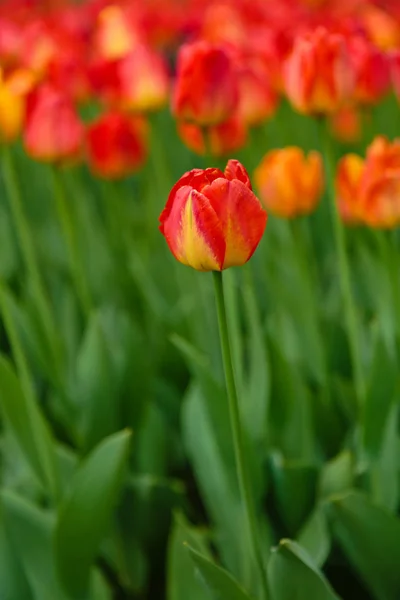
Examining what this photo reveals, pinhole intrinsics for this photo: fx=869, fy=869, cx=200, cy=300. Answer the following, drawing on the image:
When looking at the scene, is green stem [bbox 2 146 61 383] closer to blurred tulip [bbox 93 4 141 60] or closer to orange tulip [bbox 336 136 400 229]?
orange tulip [bbox 336 136 400 229]

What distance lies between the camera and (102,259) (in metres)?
1.40

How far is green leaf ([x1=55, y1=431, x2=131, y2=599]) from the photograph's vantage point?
82 centimetres

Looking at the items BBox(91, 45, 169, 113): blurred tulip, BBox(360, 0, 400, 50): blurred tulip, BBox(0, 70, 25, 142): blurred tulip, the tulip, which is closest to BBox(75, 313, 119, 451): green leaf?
BBox(0, 70, 25, 142): blurred tulip

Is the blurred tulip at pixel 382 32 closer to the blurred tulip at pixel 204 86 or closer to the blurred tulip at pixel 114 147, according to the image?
the blurred tulip at pixel 114 147

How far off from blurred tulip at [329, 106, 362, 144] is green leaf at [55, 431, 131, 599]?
3.20 ft

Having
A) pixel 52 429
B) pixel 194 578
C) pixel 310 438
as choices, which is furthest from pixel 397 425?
pixel 52 429

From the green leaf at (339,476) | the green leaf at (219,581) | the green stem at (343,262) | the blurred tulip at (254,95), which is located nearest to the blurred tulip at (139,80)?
the blurred tulip at (254,95)

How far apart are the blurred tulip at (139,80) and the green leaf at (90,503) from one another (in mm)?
547

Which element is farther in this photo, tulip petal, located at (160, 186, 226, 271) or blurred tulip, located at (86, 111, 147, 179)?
blurred tulip, located at (86, 111, 147, 179)

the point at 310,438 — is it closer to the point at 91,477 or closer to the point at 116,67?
the point at 91,477

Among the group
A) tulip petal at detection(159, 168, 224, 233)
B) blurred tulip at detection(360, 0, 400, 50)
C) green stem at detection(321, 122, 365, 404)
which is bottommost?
green stem at detection(321, 122, 365, 404)

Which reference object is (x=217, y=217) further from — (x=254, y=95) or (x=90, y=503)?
(x=254, y=95)

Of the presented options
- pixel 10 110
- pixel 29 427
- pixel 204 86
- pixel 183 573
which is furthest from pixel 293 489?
pixel 10 110

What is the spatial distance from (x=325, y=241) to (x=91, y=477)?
2.62 feet
